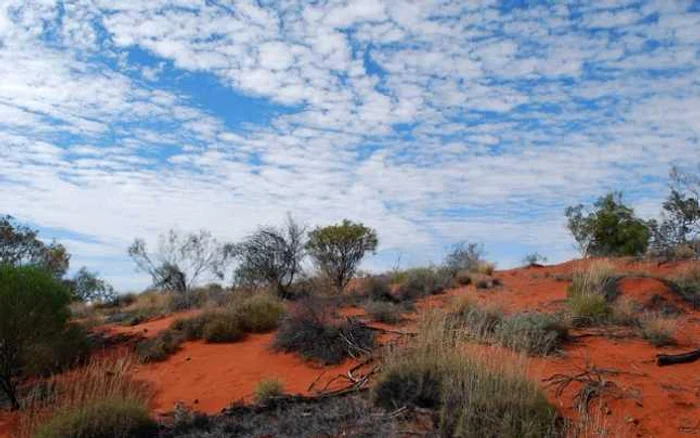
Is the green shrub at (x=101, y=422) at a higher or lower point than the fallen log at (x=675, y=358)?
lower

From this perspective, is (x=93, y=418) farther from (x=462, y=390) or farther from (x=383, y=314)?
(x=383, y=314)

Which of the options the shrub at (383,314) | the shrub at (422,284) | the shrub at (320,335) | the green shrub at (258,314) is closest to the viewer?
the shrub at (320,335)

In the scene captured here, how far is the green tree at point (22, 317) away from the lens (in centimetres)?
1133

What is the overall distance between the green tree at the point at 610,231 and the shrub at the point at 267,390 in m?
23.5

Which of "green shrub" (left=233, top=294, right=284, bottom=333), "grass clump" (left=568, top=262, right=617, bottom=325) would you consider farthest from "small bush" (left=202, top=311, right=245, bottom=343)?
"grass clump" (left=568, top=262, right=617, bottom=325)

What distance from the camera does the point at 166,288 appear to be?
28609mm

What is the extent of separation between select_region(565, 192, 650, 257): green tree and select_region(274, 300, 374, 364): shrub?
20.4 metres

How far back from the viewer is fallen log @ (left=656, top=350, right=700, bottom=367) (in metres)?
9.95

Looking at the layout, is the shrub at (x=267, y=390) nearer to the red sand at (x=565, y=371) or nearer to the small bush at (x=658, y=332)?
the red sand at (x=565, y=371)

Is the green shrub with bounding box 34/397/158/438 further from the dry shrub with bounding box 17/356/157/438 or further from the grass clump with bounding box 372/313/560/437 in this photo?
the grass clump with bounding box 372/313/560/437

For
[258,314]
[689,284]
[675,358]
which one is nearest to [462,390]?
[675,358]

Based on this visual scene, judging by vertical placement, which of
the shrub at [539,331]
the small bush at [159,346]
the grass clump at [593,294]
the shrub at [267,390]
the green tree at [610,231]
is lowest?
the shrub at [267,390]

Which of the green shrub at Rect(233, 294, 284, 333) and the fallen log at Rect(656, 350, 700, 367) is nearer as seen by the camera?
the fallen log at Rect(656, 350, 700, 367)

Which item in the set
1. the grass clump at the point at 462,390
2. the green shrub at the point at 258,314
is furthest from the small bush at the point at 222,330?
the grass clump at the point at 462,390
